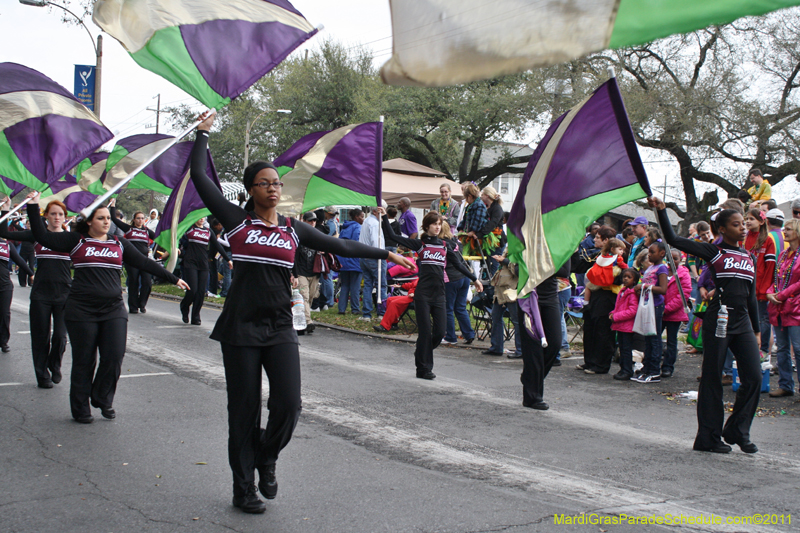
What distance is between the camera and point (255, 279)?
14.0ft

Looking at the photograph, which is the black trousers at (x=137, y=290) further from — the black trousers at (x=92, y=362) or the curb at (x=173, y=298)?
the black trousers at (x=92, y=362)

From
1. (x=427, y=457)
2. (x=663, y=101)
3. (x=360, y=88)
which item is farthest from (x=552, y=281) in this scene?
(x=360, y=88)

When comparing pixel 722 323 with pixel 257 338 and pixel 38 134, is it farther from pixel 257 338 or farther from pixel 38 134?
pixel 38 134

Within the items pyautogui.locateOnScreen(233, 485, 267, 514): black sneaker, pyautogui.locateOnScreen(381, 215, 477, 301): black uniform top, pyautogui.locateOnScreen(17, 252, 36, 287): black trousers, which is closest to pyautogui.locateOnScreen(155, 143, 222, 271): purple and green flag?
pyautogui.locateOnScreen(233, 485, 267, 514): black sneaker

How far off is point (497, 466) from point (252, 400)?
1.98 metres

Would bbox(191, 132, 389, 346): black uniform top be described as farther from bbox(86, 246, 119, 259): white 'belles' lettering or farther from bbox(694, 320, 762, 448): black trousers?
bbox(694, 320, 762, 448): black trousers

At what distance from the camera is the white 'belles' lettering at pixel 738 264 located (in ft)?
19.1

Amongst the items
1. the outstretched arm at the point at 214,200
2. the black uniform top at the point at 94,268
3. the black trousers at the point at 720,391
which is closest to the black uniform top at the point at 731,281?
the black trousers at the point at 720,391

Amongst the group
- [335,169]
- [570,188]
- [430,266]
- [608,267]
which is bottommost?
[430,266]

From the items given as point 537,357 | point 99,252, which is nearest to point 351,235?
point 537,357

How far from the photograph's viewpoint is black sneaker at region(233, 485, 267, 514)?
415cm

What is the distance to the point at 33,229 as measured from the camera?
6.79 m

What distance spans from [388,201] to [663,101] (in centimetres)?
1284

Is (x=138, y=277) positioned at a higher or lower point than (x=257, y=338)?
higher
